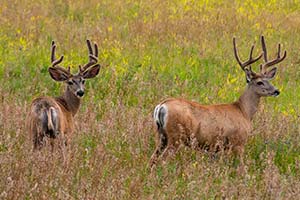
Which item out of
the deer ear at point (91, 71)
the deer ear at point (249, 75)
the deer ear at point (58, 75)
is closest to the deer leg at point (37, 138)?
the deer ear at point (58, 75)

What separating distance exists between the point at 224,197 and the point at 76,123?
3.09 metres

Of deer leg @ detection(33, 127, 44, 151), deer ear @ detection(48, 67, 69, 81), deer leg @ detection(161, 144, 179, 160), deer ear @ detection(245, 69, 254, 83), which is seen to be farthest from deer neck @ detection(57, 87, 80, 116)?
deer ear @ detection(245, 69, 254, 83)

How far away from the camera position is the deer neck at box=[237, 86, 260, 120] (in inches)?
323

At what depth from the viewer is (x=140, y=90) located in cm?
970

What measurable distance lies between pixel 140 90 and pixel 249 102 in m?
1.92

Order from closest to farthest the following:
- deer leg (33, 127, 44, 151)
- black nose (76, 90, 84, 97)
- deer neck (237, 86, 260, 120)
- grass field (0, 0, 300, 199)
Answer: grass field (0, 0, 300, 199)
deer leg (33, 127, 44, 151)
black nose (76, 90, 84, 97)
deer neck (237, 86, 260, 120)

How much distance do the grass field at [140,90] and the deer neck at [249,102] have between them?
23cm

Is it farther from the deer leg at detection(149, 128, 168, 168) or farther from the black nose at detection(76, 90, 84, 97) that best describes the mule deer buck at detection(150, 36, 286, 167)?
the black nose at detection(76, 90, 84, 97)

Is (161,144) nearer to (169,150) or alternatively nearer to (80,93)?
(169,150)

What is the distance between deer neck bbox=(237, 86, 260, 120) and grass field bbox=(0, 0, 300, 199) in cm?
23

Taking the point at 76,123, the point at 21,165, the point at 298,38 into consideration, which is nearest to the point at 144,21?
the point at 298,38

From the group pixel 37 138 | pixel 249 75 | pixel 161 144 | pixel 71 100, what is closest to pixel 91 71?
pixel 71 100

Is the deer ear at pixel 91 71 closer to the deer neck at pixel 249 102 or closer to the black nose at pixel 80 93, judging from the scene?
the black nose at pixel 80 93

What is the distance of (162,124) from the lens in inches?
281
